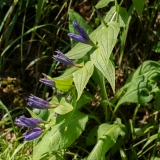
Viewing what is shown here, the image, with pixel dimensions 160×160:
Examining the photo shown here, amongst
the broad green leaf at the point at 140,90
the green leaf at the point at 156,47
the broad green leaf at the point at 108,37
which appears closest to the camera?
the broad green leaf at the point at 108,37

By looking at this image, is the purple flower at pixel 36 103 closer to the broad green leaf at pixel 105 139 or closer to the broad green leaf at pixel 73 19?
the broad green leaf at pixel 105 139

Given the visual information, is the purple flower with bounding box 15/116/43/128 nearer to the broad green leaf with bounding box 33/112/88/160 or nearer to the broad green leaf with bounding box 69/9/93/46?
the broad green leaf with bounding box 33/112/88/160

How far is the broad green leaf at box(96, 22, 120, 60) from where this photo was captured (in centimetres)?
136

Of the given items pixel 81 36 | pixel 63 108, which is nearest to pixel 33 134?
pixel 63 108

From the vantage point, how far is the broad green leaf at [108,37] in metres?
1.36

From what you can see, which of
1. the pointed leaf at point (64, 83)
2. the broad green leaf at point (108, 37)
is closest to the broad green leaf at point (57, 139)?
the pointed leaf at point (64, 83)

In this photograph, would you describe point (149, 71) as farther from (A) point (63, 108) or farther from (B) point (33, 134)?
(B) point (33, 134)

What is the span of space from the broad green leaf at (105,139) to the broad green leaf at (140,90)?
15 centimetres

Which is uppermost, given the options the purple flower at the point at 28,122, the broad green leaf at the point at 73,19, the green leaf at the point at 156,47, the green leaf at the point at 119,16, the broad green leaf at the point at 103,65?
the green leaf at the point at 119,16

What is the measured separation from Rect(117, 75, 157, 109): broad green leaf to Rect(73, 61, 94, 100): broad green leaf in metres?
0.43

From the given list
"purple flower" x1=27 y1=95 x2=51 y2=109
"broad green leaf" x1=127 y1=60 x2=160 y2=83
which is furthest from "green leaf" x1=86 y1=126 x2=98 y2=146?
"purple flower" x1=27 y1=95 x2=51 y2=109

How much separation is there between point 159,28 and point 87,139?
74cm

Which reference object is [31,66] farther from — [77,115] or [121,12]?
[121,12]

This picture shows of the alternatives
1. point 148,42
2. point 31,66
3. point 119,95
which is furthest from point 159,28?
point 31,66
